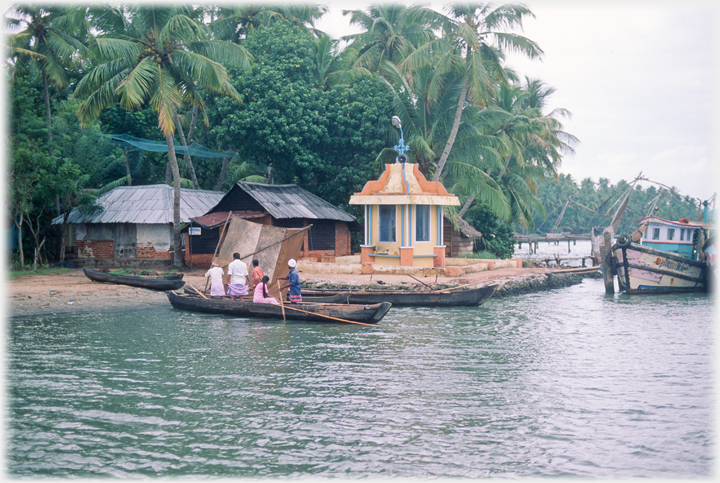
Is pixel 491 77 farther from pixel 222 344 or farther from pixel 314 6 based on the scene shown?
pixel 222 344

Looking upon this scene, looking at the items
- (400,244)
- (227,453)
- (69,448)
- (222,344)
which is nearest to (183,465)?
(227,453)

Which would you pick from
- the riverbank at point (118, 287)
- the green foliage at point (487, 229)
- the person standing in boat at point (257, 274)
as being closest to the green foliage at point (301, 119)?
the riverbank at point (118, 287)

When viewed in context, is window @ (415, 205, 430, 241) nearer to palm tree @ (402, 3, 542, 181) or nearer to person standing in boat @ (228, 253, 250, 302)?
palm tree @ (402, 3, 542, 181)

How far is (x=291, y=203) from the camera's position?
91.0 feet

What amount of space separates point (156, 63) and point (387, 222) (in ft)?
36.2

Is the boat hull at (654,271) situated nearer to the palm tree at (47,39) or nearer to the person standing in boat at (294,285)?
the person standing in boat at (294,285)

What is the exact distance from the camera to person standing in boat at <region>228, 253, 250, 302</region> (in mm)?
17453

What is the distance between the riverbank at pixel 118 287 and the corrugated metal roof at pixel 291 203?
3440 millimetres

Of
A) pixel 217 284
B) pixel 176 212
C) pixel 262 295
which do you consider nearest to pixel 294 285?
pixel 262 295

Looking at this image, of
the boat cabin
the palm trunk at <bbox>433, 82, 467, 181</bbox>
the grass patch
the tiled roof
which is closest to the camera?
the grass patch

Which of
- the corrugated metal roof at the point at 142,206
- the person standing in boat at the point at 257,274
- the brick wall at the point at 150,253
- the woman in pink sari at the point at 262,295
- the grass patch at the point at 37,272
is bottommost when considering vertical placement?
the woman in pink sari at the point at 262,295

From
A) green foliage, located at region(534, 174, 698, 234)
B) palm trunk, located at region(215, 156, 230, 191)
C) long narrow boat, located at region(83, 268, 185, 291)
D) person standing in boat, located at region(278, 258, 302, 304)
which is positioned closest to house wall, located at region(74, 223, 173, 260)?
long narrow boat, located at region(83, 268, 185, 291)

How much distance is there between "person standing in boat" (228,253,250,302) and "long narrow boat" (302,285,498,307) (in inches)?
79.6

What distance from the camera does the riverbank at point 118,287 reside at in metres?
18.7
